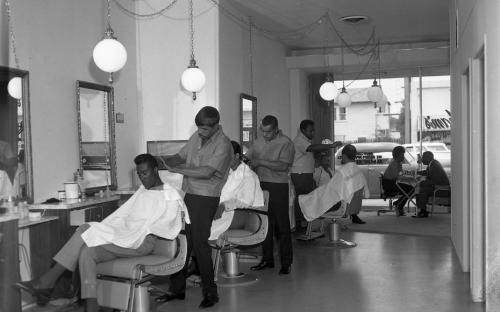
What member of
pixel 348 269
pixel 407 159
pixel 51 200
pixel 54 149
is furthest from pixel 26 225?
pixel 407 159

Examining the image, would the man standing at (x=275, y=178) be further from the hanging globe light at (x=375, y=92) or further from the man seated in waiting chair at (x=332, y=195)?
the hanging globe light at (x=375, y=92)

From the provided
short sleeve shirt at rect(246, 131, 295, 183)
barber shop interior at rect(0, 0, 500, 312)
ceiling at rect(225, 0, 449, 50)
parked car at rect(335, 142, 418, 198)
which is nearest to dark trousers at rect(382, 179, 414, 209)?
barber shop interior at rect(0, 0, 500, 312)

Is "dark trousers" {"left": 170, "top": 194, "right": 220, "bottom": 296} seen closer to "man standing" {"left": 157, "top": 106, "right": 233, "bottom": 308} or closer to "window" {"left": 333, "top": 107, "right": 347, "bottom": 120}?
"man standing" {"left": 157, "top": 106, "right": 233, "bottom": 308}

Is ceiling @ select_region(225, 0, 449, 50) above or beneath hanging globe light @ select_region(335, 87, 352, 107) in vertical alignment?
above

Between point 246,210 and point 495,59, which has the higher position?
point 495,59

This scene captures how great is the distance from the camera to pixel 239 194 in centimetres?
442

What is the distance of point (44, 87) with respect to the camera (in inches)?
168

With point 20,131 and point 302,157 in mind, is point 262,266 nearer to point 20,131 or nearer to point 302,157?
point 302,157

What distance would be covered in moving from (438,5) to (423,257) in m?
2.75

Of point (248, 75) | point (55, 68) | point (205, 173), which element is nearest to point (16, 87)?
point (55, 68)

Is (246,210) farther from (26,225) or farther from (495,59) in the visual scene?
(495,59)

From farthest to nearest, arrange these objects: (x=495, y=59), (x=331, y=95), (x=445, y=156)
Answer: (x=445, y=156)
(x=331, y=95)
(x=495, y=59)

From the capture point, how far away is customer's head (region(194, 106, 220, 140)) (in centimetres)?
372

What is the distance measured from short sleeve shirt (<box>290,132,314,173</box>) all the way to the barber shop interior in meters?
0.02
